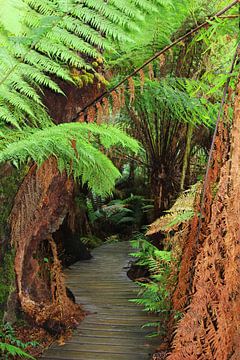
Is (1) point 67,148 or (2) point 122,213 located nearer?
(1) point 67,148

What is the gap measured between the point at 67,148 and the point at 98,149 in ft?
3.68

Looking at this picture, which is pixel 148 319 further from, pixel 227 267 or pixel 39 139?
pixel 227 267

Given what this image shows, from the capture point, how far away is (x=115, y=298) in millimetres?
4633

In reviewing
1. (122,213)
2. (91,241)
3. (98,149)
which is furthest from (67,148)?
(122,213)

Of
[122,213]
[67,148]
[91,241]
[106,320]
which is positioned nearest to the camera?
[67,148]

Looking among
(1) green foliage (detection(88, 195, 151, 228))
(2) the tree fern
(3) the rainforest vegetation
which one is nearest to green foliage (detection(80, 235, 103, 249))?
(1) green foliage (detection(88, 195, 151, 228))

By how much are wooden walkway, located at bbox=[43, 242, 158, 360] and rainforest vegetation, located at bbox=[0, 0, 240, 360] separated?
0.15m

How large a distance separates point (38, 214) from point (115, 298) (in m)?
2.05

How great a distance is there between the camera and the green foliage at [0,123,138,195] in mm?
1688

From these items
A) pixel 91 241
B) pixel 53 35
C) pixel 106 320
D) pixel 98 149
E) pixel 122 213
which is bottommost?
pixel 106 320

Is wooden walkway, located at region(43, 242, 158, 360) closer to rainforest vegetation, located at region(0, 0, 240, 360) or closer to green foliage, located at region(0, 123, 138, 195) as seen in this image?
rainforest vegetation, located at region(0, 0, 240, 360)

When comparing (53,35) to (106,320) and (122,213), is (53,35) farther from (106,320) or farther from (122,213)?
(122,213)

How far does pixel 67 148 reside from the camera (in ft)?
5.87

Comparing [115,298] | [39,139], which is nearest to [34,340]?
[115,298]
